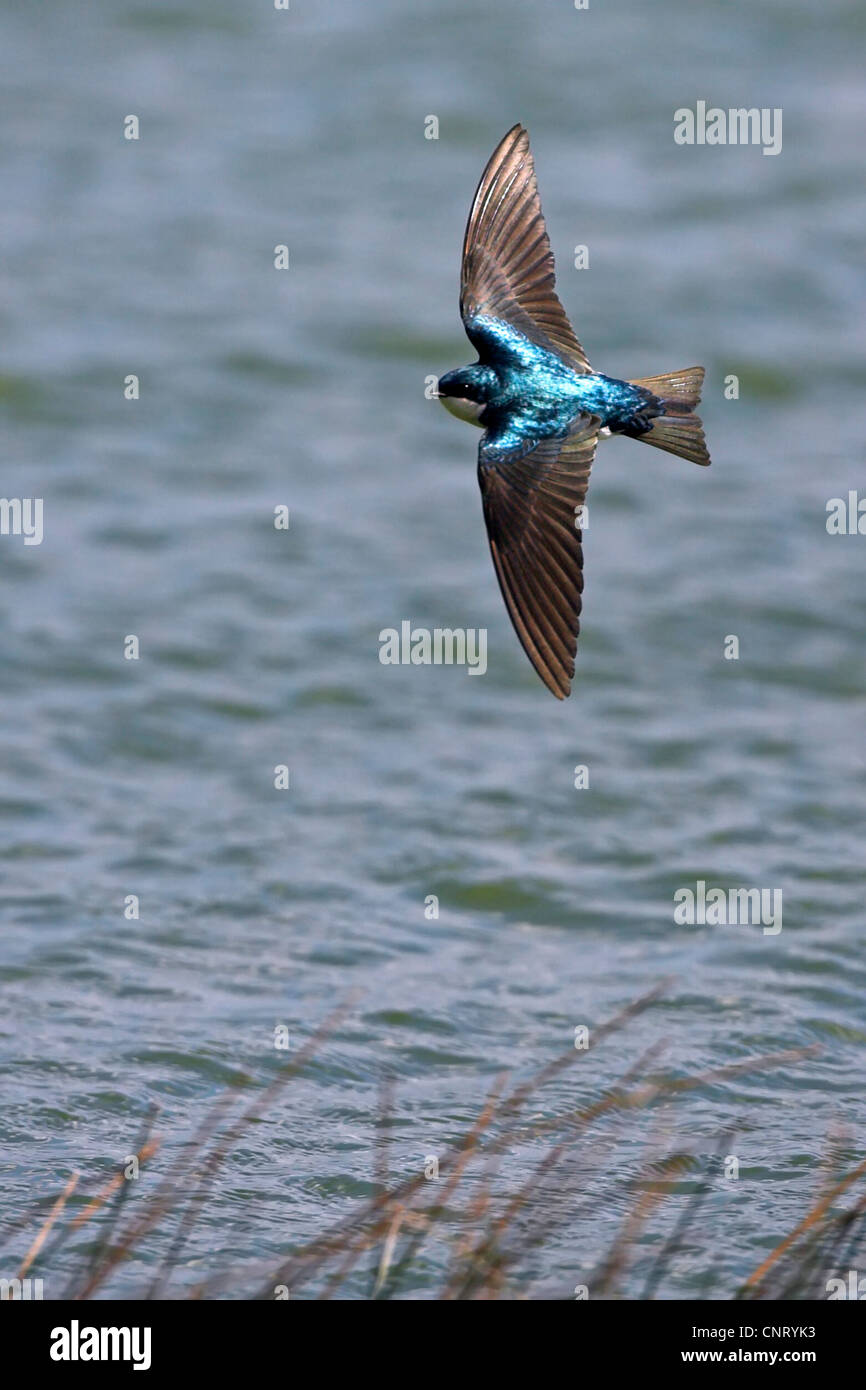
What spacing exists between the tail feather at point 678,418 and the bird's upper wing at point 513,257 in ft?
0.75

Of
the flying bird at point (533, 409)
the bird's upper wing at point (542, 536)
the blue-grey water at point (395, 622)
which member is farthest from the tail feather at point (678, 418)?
the blue-grey water at point (395, 622)

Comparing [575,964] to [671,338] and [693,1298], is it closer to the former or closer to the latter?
[693,1298]

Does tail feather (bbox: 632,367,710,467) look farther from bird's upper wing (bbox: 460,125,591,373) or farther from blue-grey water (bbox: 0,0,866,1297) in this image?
blue-grey water (bbox: 0,0,866,1297)

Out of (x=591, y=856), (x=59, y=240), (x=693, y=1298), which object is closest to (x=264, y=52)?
(x=59, y=240)

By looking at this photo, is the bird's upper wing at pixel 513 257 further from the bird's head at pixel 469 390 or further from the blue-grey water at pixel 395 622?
the blue-grey water at pixel 395 622

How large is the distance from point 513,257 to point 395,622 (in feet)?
13.8

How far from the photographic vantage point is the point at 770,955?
293 inches

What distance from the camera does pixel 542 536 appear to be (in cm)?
504

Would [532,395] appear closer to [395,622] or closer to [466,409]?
[466,409]

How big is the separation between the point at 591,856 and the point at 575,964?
87 cm

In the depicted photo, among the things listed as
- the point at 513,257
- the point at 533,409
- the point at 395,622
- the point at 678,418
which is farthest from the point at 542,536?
the point at 395,622

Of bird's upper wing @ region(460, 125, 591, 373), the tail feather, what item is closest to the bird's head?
bird's upper wing @ region(460, 125, 591, 373)

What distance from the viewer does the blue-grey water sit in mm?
6406
